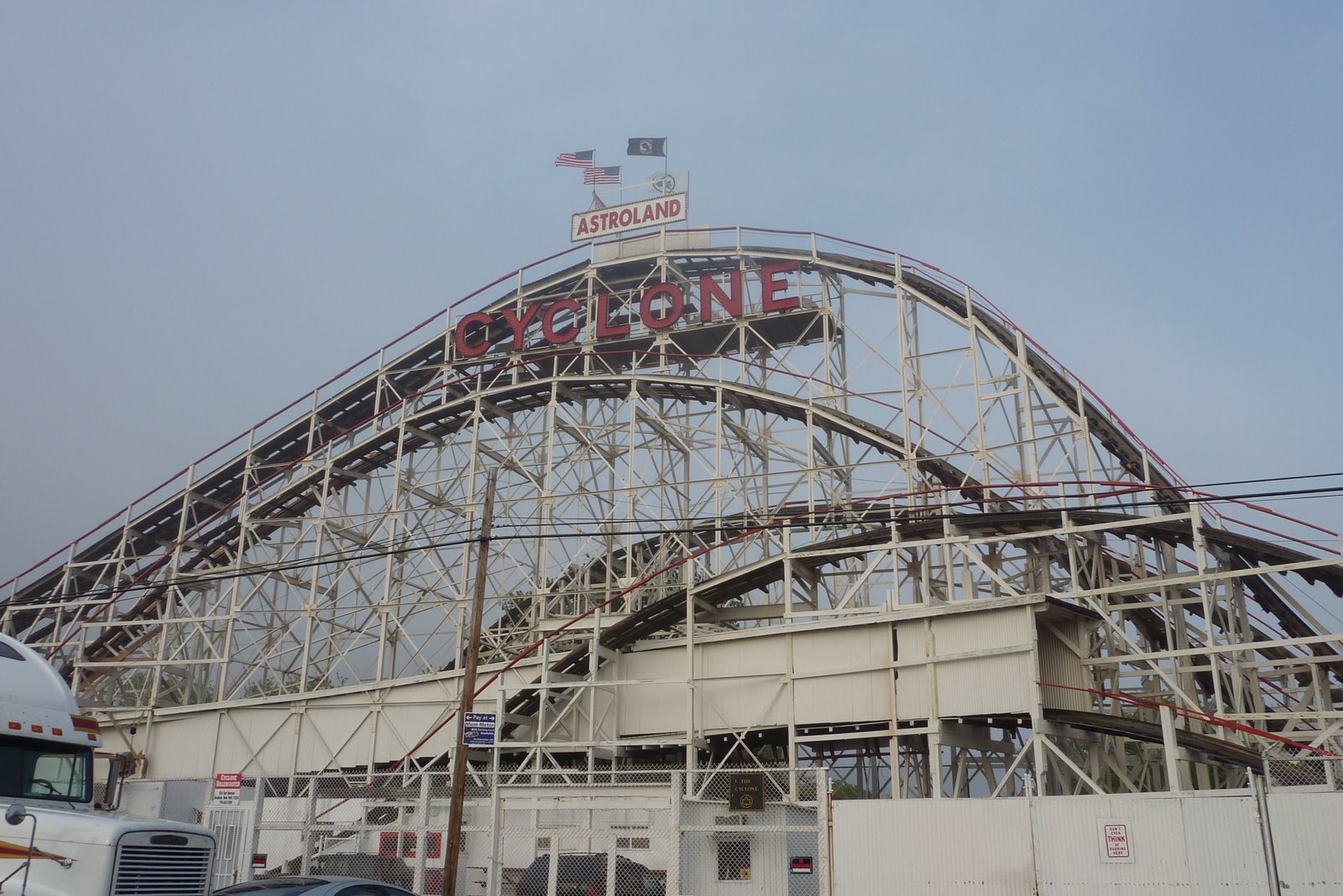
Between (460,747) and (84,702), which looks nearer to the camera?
(460,747)

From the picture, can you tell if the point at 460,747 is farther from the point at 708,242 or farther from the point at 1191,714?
the point at 708,242

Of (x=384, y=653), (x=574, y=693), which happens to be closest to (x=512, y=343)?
(x=384, y=653)

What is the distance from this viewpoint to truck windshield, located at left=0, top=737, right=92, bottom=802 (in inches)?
432

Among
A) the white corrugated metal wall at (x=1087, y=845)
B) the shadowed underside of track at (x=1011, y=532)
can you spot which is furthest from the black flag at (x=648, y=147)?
the white corrugated metal wall at (x=1087, y=845)

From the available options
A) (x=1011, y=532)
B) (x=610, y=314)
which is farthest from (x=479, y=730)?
(x=610, y=314)

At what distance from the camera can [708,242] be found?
3253cm

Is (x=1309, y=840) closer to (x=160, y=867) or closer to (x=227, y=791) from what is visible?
(x=160, y=867)

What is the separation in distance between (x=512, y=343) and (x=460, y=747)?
18259 mm

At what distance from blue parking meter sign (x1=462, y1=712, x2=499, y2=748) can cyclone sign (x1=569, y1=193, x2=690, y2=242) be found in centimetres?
2030

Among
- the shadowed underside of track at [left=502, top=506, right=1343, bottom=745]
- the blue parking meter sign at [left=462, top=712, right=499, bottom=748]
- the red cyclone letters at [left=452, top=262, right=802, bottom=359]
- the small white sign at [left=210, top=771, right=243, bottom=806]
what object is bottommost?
the small white sign at [left=210, top=771, right=243, bottom=806]

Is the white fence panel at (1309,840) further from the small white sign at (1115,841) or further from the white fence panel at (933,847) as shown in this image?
the white fence panel at (933,847)

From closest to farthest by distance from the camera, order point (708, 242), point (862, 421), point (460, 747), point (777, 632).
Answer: point (460, 747) < point (777, 632) < point (862, 421) < point (708, 242)

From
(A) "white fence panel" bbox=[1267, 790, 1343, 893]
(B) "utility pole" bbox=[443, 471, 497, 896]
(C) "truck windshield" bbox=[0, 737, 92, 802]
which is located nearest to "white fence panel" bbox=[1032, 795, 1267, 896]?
(A) "white fence panel" bbox=[1267, 790, 1343, 893]

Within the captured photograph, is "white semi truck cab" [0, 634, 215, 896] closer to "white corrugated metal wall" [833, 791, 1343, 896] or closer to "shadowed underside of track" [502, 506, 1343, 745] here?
"white corrugated metal wall" [833, 791, 1343, 896]
